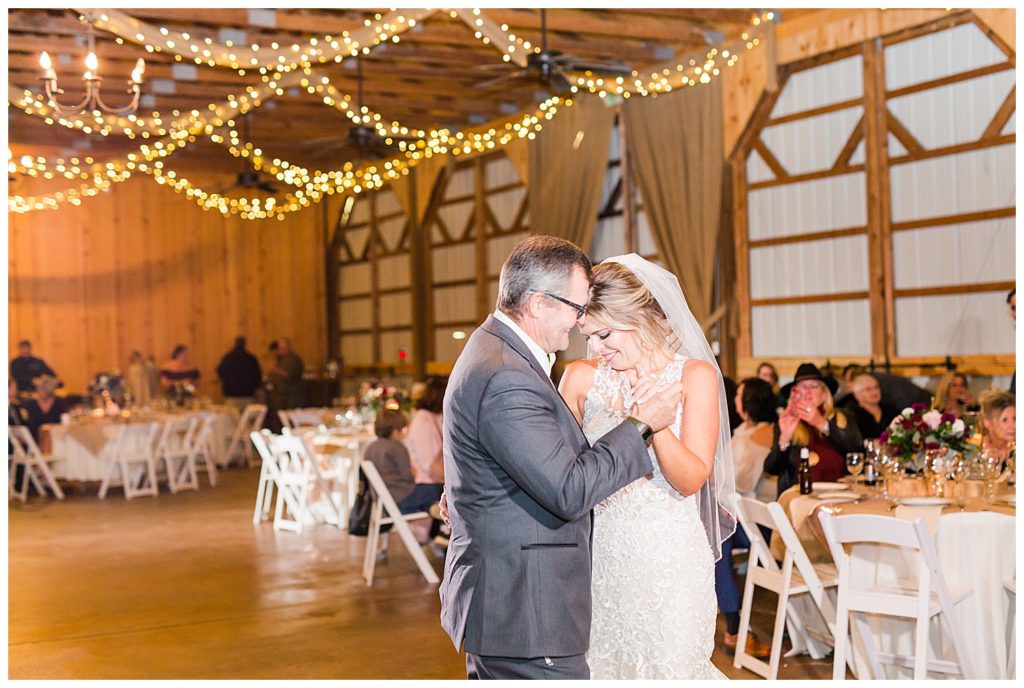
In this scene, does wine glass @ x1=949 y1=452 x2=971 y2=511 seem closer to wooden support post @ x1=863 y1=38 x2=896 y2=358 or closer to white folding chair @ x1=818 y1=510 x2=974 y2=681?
white folding chair @ x1=818 y1=510 x2=974 y2=681

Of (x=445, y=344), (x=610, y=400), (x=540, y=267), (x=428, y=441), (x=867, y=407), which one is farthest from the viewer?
(x=445, y=344)

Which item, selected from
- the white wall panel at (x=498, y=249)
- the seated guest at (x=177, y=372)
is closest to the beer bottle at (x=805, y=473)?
the white wall panel at (x=498, y=249)

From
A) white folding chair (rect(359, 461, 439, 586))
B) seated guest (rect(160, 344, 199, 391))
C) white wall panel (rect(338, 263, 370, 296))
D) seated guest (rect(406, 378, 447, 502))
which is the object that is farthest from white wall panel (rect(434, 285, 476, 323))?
white folding chair (rect(359, 461, 439, 586))

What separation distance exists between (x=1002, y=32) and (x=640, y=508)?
691 cm

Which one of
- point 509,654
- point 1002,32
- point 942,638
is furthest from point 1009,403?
point 1002,32

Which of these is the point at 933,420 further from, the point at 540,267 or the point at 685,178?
the point at 685,178

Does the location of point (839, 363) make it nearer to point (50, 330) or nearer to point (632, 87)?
point (632, 87)

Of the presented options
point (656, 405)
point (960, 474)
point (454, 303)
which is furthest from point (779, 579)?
point (454, 303)

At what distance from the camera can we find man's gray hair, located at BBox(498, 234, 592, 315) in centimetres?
249

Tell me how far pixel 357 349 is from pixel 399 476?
11668 millimetres

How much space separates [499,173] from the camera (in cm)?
1498

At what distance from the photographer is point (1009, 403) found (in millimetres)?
5258

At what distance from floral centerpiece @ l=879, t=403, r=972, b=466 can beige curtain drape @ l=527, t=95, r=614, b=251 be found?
24.8 feet

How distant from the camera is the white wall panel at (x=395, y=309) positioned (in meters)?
17.1
